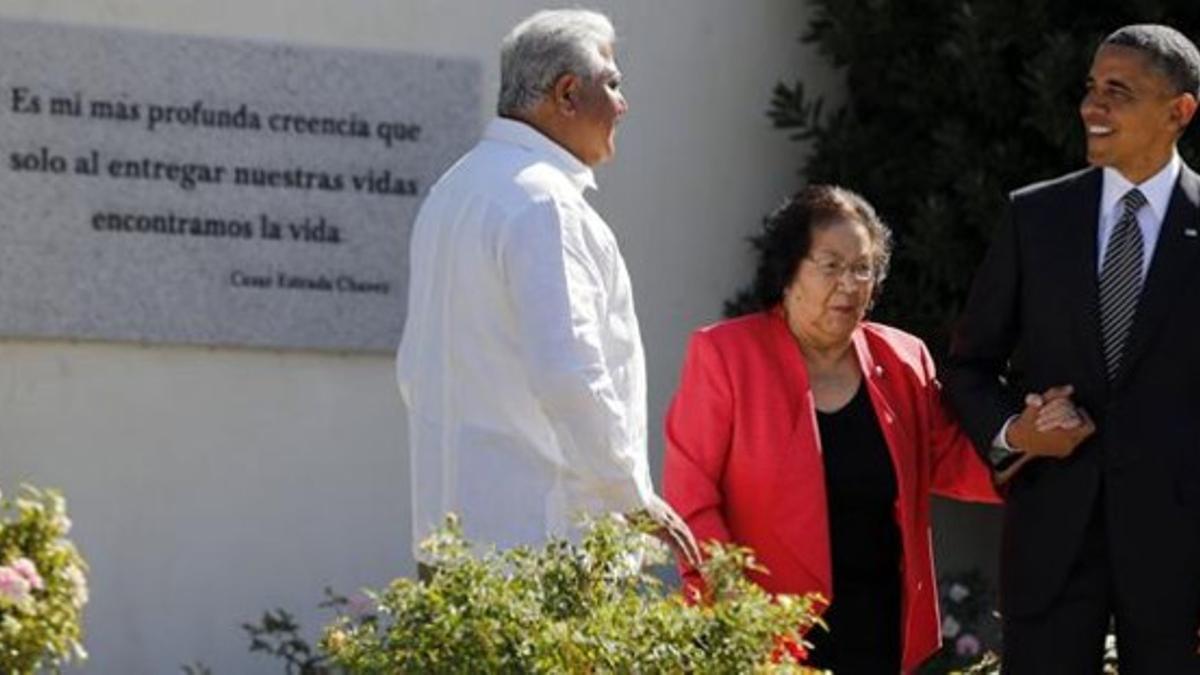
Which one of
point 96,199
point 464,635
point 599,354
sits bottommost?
point 464,635

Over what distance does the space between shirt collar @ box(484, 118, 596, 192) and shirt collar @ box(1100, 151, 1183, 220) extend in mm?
1182

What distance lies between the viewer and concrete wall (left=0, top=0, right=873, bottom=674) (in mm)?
8516

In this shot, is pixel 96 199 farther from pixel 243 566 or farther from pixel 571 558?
pixel 571 558

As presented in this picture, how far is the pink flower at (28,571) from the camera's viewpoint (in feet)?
20.5

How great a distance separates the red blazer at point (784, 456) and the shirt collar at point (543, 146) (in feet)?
2.49

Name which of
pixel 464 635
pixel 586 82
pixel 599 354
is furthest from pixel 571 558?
pixel 586 82

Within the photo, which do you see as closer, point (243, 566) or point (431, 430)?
point (431, 430)

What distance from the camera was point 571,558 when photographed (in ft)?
18.7

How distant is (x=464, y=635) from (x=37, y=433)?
329 centimetres

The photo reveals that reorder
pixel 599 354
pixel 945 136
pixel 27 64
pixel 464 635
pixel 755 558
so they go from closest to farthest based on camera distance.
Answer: pixel 464 635 < pixel 599 354 < pixel 755 558 < pixel 27 64 < pixel 945 136

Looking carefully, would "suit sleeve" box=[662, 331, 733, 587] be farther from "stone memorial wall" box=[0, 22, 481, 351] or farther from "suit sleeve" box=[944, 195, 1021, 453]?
"stone memorial wall" box=[0, 22, 481, 351]

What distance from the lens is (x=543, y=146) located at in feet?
22.2

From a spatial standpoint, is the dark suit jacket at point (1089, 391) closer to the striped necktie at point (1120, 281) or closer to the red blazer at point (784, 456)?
the striped necktie at point (1120, 281)

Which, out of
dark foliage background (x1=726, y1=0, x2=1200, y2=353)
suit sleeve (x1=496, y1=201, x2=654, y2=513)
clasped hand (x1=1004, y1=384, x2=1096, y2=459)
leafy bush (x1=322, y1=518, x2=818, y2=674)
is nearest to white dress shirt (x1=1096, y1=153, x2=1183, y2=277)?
clasped hand (x1=1004, y1=384, x2=1096, y2=459)
